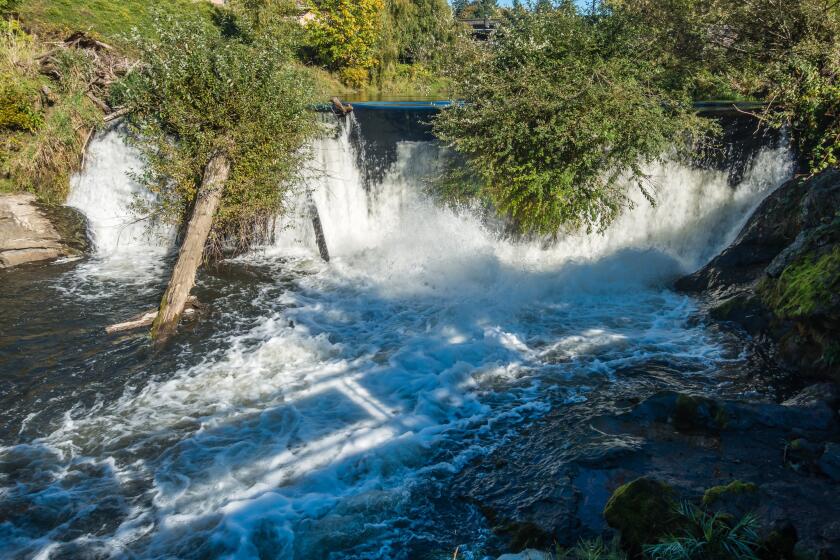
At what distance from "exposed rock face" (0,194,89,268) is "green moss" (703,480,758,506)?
43.0 feet

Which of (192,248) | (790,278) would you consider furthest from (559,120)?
(192,248)

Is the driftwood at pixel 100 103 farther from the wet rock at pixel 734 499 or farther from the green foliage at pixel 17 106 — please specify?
the wet rock at pixel 734 499

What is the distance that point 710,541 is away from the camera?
11.3 feet

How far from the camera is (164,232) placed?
12969 millimetres

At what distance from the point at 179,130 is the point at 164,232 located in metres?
3.22

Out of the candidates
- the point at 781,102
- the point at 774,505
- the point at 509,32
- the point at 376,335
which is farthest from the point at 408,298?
the point at 781,102

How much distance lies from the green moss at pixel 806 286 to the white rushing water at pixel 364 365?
1114 mm

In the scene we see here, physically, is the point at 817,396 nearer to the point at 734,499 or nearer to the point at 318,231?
the point at 734,499

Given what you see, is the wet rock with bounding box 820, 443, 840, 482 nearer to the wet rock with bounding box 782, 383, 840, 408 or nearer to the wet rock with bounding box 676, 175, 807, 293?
the wet rock with bounding box 782, 383, 840, 408

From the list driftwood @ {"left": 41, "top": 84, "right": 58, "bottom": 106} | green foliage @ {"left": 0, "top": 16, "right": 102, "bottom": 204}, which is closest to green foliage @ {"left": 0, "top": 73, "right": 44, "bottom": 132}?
green foliage @ {"left": 0, "top": 16, "right": 102, "bottom": 204}

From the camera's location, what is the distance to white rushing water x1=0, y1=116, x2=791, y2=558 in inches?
195

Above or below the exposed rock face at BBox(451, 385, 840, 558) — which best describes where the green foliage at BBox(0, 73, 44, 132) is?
above

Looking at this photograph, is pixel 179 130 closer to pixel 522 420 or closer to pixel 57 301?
pixel 57 301

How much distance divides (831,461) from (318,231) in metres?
10.1
